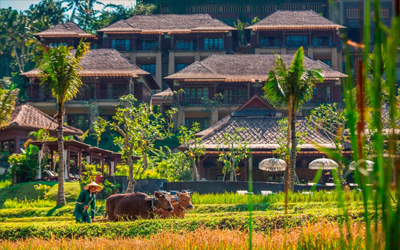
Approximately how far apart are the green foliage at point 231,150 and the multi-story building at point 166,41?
24.6m

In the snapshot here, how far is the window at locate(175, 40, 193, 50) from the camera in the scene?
52.5m

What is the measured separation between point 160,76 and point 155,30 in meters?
4.34

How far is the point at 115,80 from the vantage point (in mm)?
44531

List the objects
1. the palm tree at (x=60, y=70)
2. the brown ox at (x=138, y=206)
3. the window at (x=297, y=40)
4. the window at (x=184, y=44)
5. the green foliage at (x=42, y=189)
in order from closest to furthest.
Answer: the brown ox at (x=138, y=206) < the palm tree at (x=60, y=70) < the green foliage at (x=42, y=189) < the window at (x=297, y=40) < the window at (x=184, y=44)

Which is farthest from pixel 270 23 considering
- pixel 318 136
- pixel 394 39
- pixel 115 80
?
pixel 394 39

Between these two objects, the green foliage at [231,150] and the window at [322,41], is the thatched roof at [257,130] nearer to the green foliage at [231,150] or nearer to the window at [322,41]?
the green foliage at [231,150]

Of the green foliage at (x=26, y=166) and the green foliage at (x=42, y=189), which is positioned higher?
the green foliage at (x=26, y=166)

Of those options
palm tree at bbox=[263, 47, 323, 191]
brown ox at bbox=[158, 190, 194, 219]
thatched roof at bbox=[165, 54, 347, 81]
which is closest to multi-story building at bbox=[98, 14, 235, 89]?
thatched roof at bbox=[165, 54, 347, 81]

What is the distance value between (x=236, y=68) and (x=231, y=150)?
20.6 m

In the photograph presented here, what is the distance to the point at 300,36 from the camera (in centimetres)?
5128

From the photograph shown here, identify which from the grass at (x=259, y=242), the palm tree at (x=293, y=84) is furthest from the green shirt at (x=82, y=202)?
the palm tree at (x=293, y=84)

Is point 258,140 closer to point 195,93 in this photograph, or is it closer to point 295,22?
point 195,93

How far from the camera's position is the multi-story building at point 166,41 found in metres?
51.4

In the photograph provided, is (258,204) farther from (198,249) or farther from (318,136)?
(318,136)
